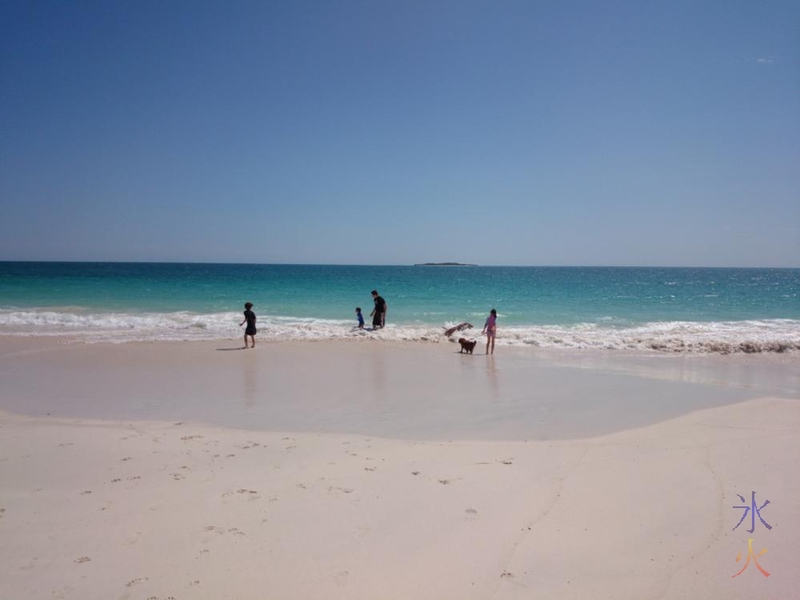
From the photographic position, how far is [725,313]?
29.5 meters

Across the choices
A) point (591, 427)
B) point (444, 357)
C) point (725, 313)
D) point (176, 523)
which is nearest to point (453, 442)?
point (591, 427)

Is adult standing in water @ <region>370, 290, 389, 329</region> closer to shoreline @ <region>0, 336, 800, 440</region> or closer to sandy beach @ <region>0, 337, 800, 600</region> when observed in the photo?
shoreline @ <region>0, 336, 800, 440</region>

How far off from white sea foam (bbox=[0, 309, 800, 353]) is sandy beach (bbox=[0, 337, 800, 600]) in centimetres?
689

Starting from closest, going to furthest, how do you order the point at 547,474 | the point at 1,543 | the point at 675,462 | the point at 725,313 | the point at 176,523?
the point at 1,543 < the point at 176,523 < the point at 547,474 < the point at 675,462 < the point at 725,313

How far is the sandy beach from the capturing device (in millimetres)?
3684

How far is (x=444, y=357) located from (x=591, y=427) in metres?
7.17

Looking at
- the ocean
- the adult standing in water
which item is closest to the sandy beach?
the ocean

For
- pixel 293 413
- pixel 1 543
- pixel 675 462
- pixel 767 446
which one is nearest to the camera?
pixel 1 543

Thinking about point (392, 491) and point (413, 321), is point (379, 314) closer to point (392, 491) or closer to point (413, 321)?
point (413, 321)

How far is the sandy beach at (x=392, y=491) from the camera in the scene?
3684 millimetres

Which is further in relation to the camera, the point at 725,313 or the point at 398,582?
the point at 725,313

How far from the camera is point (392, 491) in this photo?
5074 mm

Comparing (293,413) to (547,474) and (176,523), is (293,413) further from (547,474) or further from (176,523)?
(547,474)

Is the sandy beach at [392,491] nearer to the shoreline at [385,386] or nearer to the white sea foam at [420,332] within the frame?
the shoreline at [385,386]
